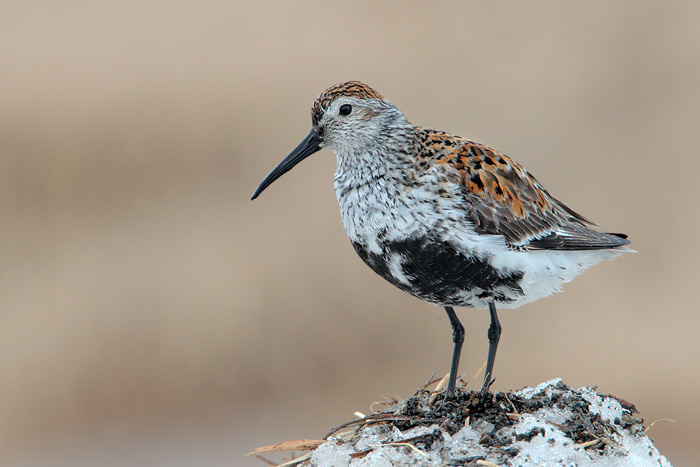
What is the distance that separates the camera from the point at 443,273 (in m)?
4.47

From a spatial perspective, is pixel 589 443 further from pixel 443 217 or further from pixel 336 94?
pixel 336 94

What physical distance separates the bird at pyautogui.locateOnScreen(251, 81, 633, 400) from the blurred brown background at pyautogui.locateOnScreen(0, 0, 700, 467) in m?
4.75

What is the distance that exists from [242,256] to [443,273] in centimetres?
551

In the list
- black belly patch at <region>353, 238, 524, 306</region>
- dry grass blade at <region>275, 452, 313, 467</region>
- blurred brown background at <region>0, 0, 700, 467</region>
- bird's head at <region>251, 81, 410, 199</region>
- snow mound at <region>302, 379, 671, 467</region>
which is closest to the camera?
snow mound at <region>302, 379, 671, 467</region>

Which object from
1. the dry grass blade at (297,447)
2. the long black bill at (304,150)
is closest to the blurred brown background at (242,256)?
the long black bill at (304,150)

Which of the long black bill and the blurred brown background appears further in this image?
the blurred brown background

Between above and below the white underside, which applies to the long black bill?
above

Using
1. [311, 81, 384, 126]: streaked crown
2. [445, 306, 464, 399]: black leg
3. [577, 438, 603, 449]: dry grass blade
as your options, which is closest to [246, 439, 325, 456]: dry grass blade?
[445, 306, 464, 399]: black leg

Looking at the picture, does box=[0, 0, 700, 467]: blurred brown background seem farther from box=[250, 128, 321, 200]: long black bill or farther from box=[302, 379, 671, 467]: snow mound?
box=[302, 379, 671, 467]: snow mound

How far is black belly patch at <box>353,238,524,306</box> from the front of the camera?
4.45 m

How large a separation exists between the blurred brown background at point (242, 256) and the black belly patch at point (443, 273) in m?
5.02

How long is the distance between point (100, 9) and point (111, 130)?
2.44 metres

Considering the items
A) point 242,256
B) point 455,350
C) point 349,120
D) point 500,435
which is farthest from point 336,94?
point 242,256

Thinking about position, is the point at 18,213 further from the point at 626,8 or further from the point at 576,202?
the point at 626,8
